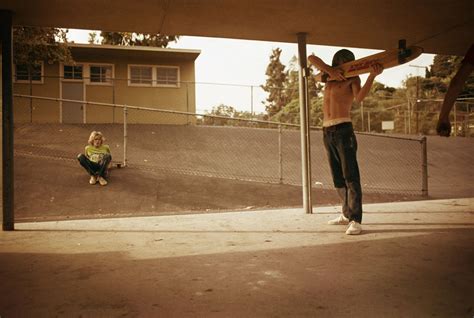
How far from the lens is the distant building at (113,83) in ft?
68.0

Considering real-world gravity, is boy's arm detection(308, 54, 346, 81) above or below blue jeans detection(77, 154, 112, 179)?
above

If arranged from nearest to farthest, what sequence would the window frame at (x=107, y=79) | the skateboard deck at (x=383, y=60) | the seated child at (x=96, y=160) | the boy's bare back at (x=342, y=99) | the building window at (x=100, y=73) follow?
the skateboard deck at (x=383, y=60)
the boy's bare back at (x=342, y=99)
the seated child at (x=96, y=160)
the window frame at (x=107, y=79)
the building window at (x=100, y=73)

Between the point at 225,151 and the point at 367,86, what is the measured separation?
1100cm

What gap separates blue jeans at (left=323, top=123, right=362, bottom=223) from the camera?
13.0 feet

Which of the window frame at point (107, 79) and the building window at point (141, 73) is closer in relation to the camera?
the window frame at point (107, 79)

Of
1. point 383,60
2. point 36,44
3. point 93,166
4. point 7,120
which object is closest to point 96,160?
point 93,166

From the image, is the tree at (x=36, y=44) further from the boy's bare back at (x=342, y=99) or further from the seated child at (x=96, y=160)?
the boy's bare back at (x=342, y=99)

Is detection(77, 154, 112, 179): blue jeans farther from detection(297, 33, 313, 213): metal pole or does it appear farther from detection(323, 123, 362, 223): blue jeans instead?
detection(323, 123, 362, 223): blue jeans

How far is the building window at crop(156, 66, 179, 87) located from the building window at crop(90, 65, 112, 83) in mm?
2827

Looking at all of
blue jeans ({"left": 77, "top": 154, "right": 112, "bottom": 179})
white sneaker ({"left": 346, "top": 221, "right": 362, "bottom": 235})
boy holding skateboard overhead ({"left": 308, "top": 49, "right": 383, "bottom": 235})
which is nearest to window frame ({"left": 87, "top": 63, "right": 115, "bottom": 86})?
blue jeans ({"left": 77, "top": 154, "right": 112, "bottom": 179})

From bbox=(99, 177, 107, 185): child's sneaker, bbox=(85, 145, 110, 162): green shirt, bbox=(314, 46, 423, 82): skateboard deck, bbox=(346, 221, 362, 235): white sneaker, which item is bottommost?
bbox=(346, 221, 362, 235): white sneaker

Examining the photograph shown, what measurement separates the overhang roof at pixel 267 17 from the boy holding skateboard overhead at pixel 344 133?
3.40 feet

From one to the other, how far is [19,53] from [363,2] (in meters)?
13.0

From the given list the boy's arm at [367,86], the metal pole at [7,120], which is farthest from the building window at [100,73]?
the boy's arm at [367,86]
